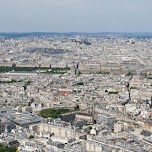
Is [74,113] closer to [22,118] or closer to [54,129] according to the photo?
[22,118]

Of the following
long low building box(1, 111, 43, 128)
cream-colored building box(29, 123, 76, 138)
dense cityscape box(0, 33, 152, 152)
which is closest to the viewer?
dense cityscape box(0, 33, 152, 152)

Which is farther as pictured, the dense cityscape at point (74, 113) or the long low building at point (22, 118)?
the long low building at point (22, 118)

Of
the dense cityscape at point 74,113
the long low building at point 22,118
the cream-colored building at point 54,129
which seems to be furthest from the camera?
the long low building at point 22,118

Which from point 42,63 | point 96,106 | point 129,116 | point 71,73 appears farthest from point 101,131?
point 42,63

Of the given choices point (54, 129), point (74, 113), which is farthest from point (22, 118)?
point (74, 113)

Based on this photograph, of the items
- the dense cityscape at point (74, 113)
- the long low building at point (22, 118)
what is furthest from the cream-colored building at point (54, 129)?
the long low building at point (22, 118)

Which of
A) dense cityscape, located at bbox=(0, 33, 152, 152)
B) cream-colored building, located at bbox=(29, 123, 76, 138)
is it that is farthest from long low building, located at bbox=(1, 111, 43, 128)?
cream-colored building, located at bbox=(29, 123, 76, 138)

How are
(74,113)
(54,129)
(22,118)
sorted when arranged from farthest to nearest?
1. (74,113)
2. (22,118)
3. (54,129)

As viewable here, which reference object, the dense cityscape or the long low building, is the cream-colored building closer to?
the dense cityscape

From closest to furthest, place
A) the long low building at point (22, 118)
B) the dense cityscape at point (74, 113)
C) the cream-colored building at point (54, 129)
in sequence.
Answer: the dense cityscape at point (74, 113) → the cream-colored building at point (54, 129) → the long low building at point (22, 118)

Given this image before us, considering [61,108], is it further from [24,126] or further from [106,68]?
[106,68]

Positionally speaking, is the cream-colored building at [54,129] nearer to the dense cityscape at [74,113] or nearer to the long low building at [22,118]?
the dense cityscape at [74,113]
